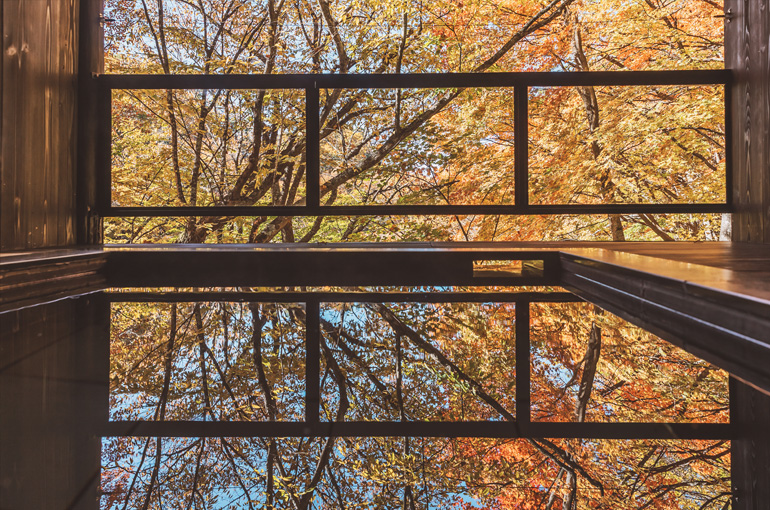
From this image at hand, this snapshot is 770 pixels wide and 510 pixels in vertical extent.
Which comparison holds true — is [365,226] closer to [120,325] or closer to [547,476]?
[120,325]

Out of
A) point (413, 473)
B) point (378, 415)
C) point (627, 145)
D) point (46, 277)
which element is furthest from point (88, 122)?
point (627, 145)

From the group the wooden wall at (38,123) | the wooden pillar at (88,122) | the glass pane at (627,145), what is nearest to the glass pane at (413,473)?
the wooden wall at (38,123)

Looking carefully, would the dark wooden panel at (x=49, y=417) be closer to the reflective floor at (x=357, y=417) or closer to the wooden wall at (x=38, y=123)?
the reflective floor at (x=357, y=417)

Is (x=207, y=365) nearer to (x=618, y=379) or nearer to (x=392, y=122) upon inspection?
(x=618, y=379)

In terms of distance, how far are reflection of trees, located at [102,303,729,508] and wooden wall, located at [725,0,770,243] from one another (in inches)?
81.5

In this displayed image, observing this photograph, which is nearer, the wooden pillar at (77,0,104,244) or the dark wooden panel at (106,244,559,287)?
the dark wooden panel at (106,244,559,287)

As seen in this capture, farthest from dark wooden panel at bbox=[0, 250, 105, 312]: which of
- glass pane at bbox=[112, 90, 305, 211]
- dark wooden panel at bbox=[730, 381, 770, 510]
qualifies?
glass pane at bbox=[112, 90, 305, 211]

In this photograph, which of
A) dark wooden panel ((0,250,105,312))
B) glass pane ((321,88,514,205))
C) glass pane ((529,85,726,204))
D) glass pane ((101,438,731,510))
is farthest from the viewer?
glass pane ((321,88,514,205))

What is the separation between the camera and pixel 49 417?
645mm

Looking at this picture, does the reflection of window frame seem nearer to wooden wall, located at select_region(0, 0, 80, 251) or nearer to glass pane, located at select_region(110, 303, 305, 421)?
glass pane, located at select_region(110, 303, 305, 421)

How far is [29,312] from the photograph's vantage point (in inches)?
56.0

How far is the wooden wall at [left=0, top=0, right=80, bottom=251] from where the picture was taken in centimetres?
210

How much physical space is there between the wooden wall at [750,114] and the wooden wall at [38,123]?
3.72 meters

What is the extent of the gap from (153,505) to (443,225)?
600 centimetres
